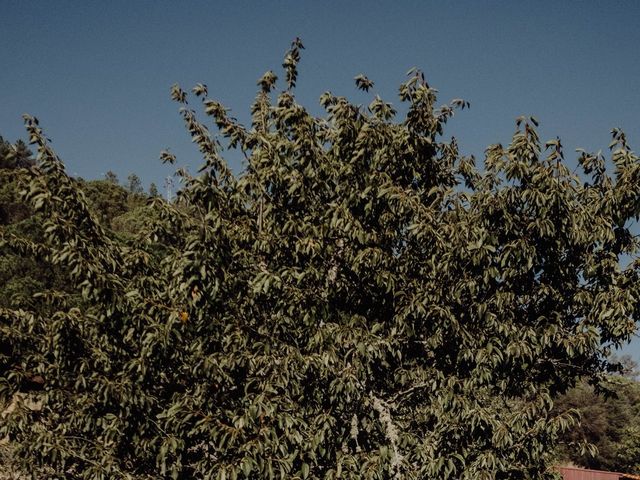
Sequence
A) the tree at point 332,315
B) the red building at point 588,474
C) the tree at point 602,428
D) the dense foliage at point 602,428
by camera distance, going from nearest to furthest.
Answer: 1. the tree at point 332,315
2. the red building at point 588,474
3. the dense foliage at point 602,428
4. the tree at point 602,428

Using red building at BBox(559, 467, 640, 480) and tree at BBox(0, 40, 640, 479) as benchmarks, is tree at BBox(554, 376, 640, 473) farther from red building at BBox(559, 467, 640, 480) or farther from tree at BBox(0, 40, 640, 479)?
tree at BBox(0, 40, 640, 479)

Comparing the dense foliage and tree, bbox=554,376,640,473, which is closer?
the dense foliage

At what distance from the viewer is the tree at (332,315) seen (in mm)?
6238

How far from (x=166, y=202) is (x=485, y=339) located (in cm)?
449

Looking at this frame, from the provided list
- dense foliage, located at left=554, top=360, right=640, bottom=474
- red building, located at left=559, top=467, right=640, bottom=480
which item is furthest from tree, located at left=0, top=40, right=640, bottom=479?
dense foliage, located at left=554, top=360, right=640, bottom=474

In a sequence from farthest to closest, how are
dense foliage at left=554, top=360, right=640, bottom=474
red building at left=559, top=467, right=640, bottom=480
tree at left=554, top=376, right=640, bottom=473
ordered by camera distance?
tree at left=554, top=376, right=640, bottom=473, dense foliage at left=554, top=360, right=640, bottom=474, red building at left=559, top=467, right=640, bottom=480

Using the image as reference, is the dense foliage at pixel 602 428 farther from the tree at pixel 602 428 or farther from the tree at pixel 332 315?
the tree at pixel 332 315

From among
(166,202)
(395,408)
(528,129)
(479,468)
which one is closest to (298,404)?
(395,408)

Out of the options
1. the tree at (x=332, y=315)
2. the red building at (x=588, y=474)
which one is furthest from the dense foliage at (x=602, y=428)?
the tree at (x=332, y=315)

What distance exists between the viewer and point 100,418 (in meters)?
6.50

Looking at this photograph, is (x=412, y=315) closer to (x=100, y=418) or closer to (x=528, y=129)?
(x=528, y=129)

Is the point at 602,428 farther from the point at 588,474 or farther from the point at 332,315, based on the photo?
the point at 332,315

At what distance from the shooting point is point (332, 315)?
7461mm

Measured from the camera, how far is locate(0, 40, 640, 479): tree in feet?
20.5
